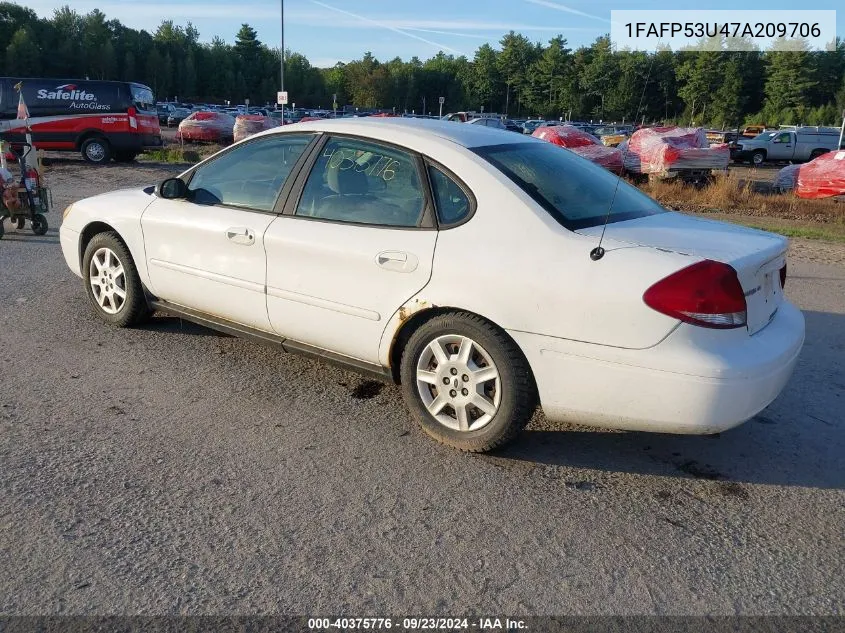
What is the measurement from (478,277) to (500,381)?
497mm

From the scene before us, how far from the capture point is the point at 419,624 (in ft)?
7.72

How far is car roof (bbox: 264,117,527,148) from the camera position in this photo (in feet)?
12.8

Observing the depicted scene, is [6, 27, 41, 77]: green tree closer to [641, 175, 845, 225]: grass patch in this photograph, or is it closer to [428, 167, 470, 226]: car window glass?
[641, 175, 845, 225]: grass patch

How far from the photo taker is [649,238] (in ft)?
10.8

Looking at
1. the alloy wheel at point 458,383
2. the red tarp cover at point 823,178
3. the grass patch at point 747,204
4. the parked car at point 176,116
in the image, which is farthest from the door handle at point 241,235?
the parked car at point 176,116

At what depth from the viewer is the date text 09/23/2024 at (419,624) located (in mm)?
2332

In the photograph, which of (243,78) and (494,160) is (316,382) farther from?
(243,78)

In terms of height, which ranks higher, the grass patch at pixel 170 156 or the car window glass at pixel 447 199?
the grass patch at pixel 170 156

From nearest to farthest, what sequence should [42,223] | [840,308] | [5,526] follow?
[5,526] → [840,308] → [42,223]

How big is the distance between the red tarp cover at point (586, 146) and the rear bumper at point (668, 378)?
648 inches

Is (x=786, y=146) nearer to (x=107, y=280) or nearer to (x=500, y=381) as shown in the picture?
(x=107, y=280)

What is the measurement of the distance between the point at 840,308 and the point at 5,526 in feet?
22.2

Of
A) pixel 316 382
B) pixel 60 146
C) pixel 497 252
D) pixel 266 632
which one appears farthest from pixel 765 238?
pixel 60 146

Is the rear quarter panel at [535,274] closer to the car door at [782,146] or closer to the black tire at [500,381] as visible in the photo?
the black tire at [500,381]
